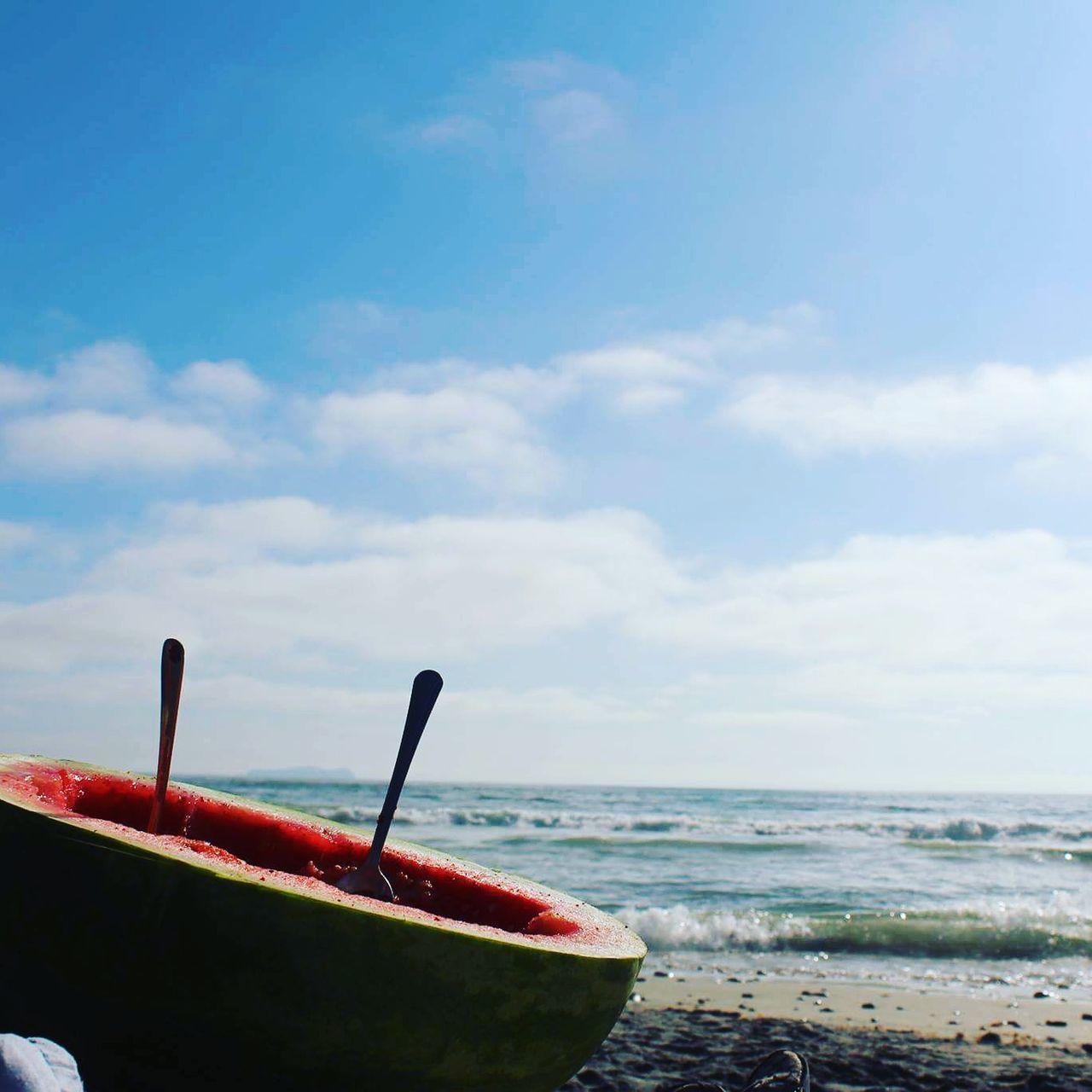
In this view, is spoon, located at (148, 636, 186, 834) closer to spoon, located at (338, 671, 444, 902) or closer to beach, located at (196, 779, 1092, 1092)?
spoon, located at (338, 671, 444, 902)

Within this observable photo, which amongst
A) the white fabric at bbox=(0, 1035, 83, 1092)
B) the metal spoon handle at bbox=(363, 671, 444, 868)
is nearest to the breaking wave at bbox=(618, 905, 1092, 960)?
the metal spoon handle at bbox=(363, 671, 444, 868)

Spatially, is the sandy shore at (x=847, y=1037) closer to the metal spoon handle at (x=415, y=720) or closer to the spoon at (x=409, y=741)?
the spoon at (x=409, y=741)

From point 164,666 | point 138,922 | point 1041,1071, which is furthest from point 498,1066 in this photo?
point 1041,1071

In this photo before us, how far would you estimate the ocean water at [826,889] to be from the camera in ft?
23.3

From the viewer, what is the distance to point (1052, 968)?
22.8 feet

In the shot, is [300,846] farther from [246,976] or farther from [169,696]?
[246,976]

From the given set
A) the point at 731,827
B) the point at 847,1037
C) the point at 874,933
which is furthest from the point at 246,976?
the point at 731,827

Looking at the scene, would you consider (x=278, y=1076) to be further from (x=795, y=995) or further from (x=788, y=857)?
(x=788, y=857)

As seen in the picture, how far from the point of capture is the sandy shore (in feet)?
12.8

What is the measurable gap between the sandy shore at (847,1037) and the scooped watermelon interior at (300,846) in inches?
53.1

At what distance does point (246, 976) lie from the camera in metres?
1.83

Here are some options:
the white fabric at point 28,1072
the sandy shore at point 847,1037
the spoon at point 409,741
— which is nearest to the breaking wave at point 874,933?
the sandy shore at point 847,1037

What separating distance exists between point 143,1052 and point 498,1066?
710mm

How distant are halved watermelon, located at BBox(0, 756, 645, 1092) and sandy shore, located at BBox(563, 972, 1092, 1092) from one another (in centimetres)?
190
